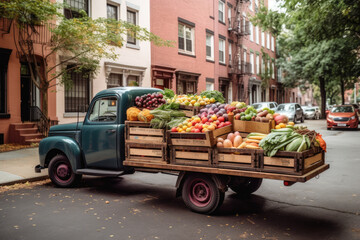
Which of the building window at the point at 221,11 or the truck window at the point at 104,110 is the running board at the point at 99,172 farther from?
the building window at the point at 221,11

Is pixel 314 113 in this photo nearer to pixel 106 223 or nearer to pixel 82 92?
pixel 82 92

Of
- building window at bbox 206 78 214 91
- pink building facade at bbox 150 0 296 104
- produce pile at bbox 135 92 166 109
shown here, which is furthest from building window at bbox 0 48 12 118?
building window at bbox 206 78 214 91

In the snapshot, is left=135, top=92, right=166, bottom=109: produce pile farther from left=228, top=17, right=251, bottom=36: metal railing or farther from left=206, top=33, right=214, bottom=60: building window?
left=228, top=17, right=251, bottom=36: metal railing

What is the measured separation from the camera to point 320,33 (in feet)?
64.3

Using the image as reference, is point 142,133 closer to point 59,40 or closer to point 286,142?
point 286,142

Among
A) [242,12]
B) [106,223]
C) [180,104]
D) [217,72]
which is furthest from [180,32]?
[106,223]

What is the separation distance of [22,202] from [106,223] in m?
2.15

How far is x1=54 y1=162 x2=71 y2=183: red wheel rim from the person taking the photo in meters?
7.10

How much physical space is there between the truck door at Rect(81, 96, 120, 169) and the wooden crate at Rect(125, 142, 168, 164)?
0.36 m

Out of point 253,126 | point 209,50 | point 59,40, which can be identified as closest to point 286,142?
point 253,126

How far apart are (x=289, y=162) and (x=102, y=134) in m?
3.62

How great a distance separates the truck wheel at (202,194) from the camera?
5152mm

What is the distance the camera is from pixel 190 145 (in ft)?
17.3

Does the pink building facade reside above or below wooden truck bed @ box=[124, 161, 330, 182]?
above
